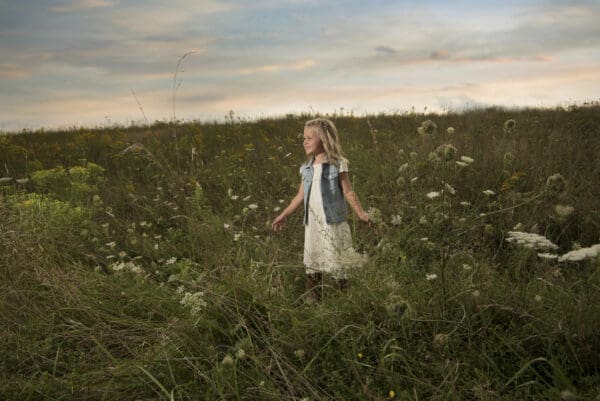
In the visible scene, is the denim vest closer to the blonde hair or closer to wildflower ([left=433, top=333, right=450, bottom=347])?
the blonde hair

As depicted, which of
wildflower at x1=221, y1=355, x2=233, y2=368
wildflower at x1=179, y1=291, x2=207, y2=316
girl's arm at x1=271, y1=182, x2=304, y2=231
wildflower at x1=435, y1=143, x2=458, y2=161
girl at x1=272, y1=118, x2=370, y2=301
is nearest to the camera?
wildflower at x1=221, y1=355, x2=233, y2=368

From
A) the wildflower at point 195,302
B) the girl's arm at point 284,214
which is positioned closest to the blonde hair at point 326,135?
the girl's arm at point 284,214

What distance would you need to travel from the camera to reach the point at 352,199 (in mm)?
3705

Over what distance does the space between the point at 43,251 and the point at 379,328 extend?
2993 millimetres

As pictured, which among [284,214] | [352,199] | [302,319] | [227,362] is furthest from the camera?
[284,214]

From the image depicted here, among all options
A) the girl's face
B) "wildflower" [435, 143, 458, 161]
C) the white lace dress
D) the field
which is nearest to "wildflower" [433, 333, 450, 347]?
the field

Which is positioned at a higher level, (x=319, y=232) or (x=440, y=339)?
(x=319, y=232)

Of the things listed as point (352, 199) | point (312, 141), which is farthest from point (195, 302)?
point (312, 141)

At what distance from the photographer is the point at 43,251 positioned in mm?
3982

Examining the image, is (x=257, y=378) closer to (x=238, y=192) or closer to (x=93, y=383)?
(x=93, y=383)

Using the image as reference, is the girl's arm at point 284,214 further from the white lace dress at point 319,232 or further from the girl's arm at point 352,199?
the girl's arm at point 352,199

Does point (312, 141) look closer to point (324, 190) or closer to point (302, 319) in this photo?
point (324, 190)

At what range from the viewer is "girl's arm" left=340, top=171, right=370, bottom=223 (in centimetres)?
365

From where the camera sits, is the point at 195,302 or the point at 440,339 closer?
the point at 440,339
